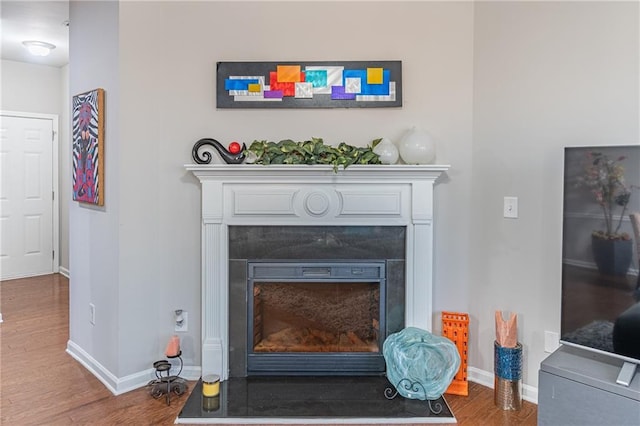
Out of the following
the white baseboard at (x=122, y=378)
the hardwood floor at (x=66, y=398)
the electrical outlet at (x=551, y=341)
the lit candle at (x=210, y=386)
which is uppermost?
the electrical outlet at (x=551, y=341)

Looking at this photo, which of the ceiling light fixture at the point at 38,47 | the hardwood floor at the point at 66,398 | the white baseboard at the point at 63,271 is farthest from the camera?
the white baseboard at the point at 63,271

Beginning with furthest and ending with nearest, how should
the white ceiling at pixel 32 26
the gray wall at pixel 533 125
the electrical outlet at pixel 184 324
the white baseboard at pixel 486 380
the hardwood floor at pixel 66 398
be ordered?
the white ceiling at pixel 32 26 → the electrical outlet at pixel 184 324 → the white baseboard at pixel 486 380 → the hardwood floor at pixel 66 398 → the gray wall at pixel 533 125

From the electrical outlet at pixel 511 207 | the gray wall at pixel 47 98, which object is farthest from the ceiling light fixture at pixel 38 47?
the electrical outlet at pixel 511 207

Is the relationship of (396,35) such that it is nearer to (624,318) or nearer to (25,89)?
(624,318)

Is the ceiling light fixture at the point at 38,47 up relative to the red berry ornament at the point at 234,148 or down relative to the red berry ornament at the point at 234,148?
up

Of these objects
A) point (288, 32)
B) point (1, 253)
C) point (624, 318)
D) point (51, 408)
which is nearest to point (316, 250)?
point (288, 32)

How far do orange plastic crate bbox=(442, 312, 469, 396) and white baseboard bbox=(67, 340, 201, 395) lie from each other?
1577 mm

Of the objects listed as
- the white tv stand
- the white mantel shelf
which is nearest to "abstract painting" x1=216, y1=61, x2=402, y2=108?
the white mantel shelf

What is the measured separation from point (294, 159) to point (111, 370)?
1715mm

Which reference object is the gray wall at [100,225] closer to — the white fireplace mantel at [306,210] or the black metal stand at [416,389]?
the white fireplace mantel at [306,210]

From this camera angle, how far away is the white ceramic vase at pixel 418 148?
2514 millimetres

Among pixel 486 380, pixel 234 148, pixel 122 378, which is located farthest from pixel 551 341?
pixel 122 378

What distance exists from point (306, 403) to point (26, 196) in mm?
4735

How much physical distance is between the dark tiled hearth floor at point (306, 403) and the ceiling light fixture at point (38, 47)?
3943 mm
